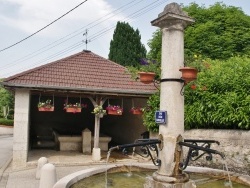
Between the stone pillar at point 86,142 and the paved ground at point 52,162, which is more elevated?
the stone pillar at point 86,142

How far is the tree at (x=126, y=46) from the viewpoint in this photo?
1176 inches

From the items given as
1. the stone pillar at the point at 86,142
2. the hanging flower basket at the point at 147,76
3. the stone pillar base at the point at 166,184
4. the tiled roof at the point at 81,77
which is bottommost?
the stone pillar at the point at 86,142

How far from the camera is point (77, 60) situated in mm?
14805

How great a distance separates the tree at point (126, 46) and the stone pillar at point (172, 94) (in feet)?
80.4

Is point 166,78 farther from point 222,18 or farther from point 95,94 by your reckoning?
point 222,18

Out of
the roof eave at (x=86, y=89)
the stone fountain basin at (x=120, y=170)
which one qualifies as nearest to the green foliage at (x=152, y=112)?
the roof eave at (x=86, y=89)

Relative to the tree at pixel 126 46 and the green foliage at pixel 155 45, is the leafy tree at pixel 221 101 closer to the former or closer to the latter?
the green foliage at pixel 155 45

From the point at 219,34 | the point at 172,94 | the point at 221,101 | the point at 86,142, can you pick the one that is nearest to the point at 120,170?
the point at 172,94

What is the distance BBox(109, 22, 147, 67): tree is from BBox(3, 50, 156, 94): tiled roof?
47.1 ft

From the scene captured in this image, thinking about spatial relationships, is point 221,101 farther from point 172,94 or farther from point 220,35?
point 220,35

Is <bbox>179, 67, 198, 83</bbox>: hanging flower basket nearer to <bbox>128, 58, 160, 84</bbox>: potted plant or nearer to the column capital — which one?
<bbox>128, 58, 160, 84</bbox>: potted plant

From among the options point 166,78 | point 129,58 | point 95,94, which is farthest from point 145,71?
point 129,58

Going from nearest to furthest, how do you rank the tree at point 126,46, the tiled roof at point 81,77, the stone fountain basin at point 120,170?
the stone fountain basin at point 120,170 → the tiled roof at point 81,77 → the tree at point 126,46

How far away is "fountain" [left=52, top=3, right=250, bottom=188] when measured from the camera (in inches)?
190
